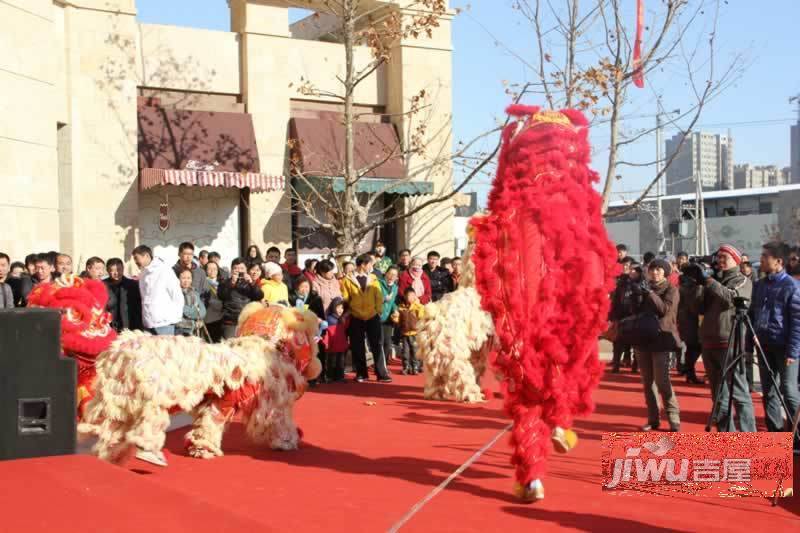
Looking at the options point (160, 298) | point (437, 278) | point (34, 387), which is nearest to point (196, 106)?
point (437, 278)

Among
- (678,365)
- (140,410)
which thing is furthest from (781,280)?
(678,365)

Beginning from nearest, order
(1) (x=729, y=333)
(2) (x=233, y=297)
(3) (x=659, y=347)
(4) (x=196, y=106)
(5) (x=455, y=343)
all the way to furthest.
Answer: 1. (1) (x=729, y=333)
2. (3) (x=659, y=347)
3. (5) (x=455, y=343)
4. (2) (x=233, y=297)
5. (4) (x=196, y=106)

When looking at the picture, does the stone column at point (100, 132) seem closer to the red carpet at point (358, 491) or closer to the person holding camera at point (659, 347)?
the red carpet at point (358, 491)

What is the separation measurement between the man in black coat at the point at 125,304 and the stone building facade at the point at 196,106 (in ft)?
14.3

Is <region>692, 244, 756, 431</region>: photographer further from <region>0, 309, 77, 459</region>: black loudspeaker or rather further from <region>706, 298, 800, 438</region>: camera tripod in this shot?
<region>0, 309, 77, 459</region>: black loudspeaker

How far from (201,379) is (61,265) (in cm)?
422

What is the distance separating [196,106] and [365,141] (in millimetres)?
3647

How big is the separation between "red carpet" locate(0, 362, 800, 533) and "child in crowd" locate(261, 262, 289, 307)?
183 centimetres

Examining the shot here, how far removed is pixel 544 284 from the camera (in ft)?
20.3

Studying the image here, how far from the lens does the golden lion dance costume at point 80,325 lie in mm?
7621

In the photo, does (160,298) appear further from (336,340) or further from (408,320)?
(408,320)

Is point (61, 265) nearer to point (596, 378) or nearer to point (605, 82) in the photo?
point (596, 378)

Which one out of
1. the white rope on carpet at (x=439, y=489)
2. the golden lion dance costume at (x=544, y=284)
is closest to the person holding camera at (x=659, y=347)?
→ the white rope on carpet at (x=439, y=489)

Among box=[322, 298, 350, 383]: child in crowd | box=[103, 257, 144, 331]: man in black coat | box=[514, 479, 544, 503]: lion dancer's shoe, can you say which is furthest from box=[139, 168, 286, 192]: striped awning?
box=[514, 479, 544, 503]: lion dancer's shoe
